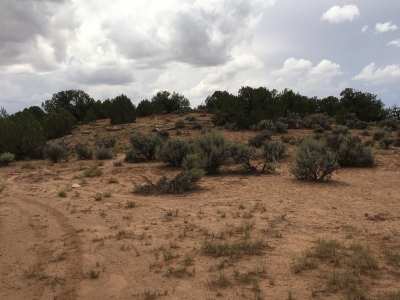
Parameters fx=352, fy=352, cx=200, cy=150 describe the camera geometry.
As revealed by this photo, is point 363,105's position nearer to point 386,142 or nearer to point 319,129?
point 319,129

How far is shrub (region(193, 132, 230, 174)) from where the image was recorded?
557 inches

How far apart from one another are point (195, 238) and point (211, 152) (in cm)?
783

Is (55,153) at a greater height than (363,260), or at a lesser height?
greater

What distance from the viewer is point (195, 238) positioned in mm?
6543

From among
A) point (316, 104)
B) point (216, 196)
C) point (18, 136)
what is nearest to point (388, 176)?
point (216, 196)

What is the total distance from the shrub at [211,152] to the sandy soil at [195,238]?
Result: 2.09m

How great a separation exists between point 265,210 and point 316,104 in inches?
1770

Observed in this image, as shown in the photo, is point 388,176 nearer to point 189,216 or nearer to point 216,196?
point 216,196

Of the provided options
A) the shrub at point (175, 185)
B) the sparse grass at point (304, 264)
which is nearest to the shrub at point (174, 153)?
the shrub at point (175, 185)

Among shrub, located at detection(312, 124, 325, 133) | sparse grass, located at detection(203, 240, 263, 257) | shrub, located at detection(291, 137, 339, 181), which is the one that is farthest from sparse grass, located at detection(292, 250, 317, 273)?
shrub, located at detection(312, 124, 325, 133)

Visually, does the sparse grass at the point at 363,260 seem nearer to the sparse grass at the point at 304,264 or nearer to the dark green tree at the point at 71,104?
the sparse grass at the point at 304,264

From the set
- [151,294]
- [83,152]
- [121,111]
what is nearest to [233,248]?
[151,294]

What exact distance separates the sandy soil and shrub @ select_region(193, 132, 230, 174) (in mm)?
2093

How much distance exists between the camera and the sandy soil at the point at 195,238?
4.71 m
